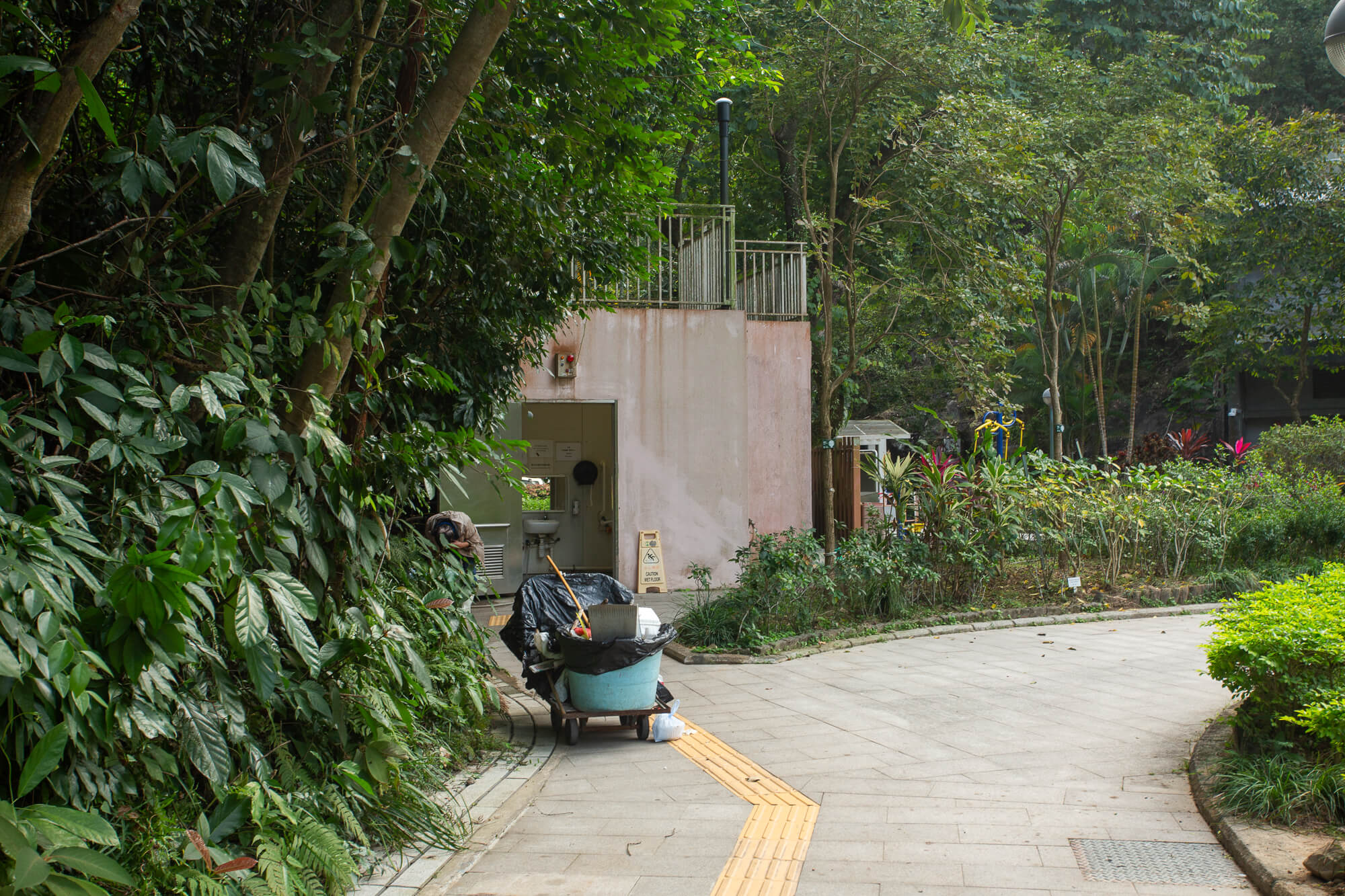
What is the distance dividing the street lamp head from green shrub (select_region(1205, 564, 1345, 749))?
3004 mm

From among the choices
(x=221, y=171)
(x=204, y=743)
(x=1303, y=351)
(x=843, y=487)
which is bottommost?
(x=204, y=743)

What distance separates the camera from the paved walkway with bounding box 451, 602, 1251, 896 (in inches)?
169

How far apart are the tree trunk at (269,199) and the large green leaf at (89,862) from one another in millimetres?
2108

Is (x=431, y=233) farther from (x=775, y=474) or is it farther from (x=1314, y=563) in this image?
(x=1314, y=563)

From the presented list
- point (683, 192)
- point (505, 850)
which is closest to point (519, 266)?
point (505, 850)

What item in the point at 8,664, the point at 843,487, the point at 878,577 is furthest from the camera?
the point at 843,487

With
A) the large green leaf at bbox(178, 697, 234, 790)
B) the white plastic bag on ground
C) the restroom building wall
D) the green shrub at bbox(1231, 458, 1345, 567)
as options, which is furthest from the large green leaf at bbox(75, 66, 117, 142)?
the green shrub at bbox(1231, 458, 1345, 567)

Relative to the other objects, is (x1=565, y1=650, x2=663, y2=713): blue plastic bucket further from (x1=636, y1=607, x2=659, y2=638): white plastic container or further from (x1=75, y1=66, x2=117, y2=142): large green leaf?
(x1=75, y1=66, x2=117, y2=142): large green leaf

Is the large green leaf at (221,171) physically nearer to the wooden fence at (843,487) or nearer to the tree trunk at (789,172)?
the wooden fence at (843,487)

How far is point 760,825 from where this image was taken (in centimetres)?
486

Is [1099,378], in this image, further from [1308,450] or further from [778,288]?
[778,288]

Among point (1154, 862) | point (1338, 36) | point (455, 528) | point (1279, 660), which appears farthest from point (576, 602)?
point (1338, 36)

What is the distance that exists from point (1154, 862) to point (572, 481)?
1220 centimetres

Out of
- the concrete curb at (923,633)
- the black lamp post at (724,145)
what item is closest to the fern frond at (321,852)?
the concrete curb at (923,633)
